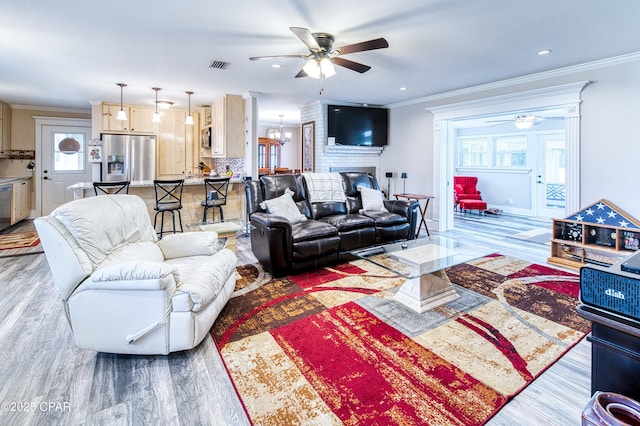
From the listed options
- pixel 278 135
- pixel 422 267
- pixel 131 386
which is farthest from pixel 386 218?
pixel 278 135

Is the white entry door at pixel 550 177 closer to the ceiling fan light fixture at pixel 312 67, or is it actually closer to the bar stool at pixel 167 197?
the ceiling fan light fixture at pixel 312 67

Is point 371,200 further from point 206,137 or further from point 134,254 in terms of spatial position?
point 206,137

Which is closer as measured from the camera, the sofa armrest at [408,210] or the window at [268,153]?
the sofa armrest at [408,210]

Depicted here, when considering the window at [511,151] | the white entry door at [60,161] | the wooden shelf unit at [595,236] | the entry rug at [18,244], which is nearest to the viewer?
the wooden shelf unit at [595,236]

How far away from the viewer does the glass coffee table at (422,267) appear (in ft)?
9.02

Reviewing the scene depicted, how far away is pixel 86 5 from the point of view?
8.67 feet

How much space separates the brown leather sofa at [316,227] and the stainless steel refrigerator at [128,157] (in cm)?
390

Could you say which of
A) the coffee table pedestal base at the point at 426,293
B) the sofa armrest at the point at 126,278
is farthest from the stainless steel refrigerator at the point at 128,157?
the coffee table pedestal base at the point at 426,293

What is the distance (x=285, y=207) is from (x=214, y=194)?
5.24ft

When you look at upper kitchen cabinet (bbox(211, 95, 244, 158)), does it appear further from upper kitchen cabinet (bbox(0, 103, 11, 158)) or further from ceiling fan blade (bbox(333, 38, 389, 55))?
upper kitchen cabinet (bbox(0, 103, 11, 158))

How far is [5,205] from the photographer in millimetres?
5773

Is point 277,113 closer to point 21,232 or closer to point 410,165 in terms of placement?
point 410,165

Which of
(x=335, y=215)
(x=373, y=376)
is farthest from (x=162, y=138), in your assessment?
(x=373, y=376)

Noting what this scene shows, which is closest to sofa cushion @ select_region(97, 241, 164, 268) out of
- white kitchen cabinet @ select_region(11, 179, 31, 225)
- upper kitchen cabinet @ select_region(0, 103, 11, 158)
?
white kitchen cabinet @ select_region(11, 179, 31, 225)
